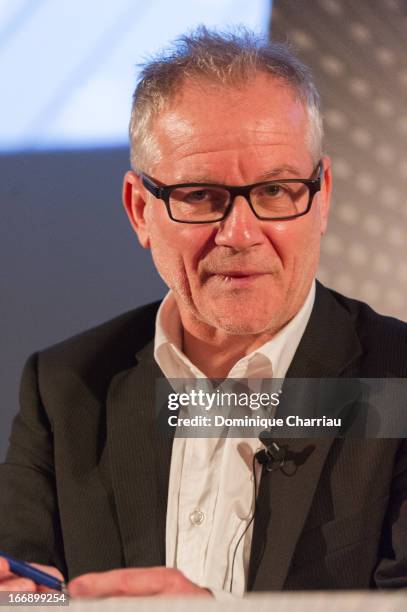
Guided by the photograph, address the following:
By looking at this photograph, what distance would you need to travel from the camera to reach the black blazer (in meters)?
1.37

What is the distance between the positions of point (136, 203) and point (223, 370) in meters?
0.39

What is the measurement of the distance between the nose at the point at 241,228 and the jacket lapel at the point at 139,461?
1.12ft

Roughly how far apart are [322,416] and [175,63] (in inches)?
28.5

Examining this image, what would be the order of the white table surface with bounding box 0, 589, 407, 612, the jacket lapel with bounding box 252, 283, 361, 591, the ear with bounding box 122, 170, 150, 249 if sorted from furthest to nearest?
1. the ear with bounding box 122, 170, 150, 249
2. the jacket lapel with bounding box 252, 283, 361, 591
3. the white table surface with bounding box 0, 589, 407, 612

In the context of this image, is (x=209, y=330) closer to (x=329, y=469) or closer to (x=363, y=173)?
(x=329, y=469)

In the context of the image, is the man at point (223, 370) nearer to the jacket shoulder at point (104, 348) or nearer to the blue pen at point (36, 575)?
the jacket shoulder at point (104, 348)

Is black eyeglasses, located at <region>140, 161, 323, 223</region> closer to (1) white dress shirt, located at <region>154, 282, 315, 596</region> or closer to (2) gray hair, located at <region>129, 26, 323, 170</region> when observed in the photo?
(2) gray hair, located at <region>129, 26, 323, 170</region>

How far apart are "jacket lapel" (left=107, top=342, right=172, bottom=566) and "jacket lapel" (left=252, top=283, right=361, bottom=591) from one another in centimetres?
19

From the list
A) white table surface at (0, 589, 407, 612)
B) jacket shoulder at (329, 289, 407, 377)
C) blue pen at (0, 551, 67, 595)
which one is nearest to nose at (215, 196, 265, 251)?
jacket shoulder at (329, 289, 407, 377)

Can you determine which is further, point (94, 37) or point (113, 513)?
point (94, 37)

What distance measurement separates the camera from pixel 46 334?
1775 mm

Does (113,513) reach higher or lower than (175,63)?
lower

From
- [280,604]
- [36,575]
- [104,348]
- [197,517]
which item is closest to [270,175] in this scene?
[104,348]

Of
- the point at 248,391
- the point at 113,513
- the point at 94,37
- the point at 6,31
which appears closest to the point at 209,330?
the point at 248,391
